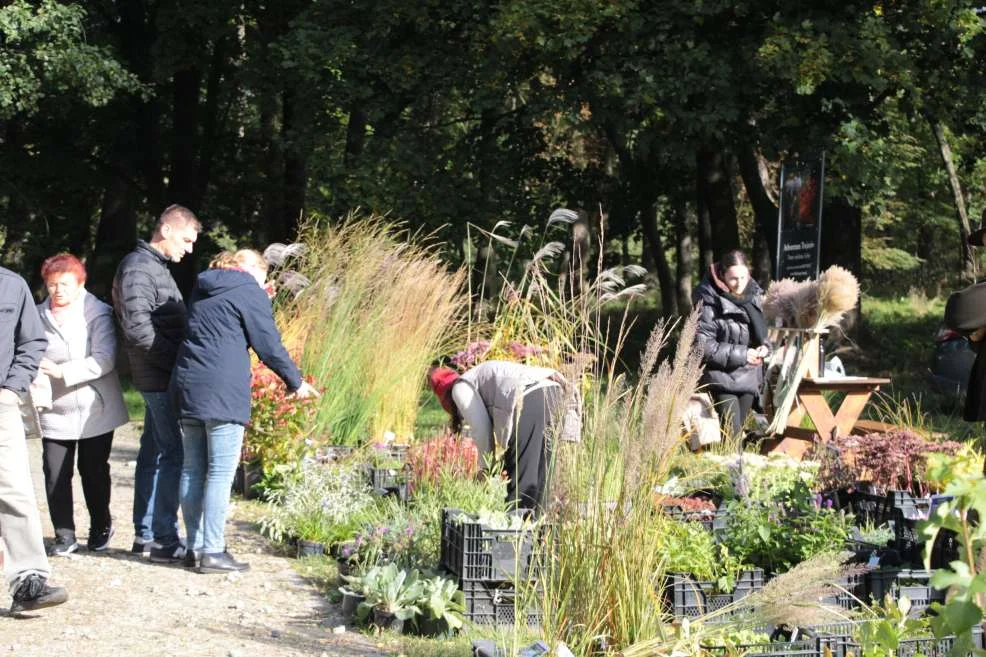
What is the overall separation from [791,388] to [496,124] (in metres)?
10.1

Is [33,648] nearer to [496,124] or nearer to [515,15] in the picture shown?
[515,15]

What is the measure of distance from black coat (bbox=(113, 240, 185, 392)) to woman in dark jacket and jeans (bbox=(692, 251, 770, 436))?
3.48 metres

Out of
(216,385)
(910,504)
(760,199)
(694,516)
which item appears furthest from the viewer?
(760,199)

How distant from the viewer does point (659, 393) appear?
159 inches

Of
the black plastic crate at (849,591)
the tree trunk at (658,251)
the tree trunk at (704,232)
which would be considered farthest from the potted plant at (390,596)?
the tree trunk at (658,251)

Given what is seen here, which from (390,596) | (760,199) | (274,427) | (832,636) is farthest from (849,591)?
(760,199)

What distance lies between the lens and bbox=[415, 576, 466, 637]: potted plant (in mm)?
5594

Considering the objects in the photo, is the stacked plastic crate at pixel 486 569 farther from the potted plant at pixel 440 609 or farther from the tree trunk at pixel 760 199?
the tree trunk at pixel 760 199

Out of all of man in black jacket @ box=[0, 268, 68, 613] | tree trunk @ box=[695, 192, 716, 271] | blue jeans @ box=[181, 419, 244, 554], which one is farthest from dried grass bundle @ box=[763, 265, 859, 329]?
tree trunk @ box=[695, 192, 716, 271]

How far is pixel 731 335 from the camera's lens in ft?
29.1

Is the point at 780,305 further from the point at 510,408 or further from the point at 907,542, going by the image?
the point at 510,408

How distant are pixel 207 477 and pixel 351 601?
1.31 meters

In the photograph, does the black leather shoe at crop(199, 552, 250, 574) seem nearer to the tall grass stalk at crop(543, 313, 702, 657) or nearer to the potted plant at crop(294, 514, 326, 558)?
the potted plant at crop(294, 514, 326, 558)

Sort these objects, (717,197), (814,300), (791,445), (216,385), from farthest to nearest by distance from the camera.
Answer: (717,197)
(791,445)
(814,300)
(216,385)
